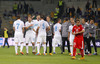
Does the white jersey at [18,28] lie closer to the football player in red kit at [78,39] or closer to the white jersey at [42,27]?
the white jersey at [42,27]

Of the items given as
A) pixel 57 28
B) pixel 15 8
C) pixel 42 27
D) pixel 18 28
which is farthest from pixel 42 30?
pixel 15 8

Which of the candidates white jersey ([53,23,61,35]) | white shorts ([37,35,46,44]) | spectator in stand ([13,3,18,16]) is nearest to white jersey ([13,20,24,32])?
white shorts ([37,35,46,44])

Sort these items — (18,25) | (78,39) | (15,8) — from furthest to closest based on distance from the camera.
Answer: (15,8), (18,25), (78,39)

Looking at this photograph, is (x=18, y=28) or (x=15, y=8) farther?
(x=15, y=8)

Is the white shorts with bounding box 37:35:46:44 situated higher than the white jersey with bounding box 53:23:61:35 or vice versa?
the white jersey with bounding box 53:23:61:35

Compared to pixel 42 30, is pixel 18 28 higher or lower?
higher

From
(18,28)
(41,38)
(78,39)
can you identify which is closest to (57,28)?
(41,38)

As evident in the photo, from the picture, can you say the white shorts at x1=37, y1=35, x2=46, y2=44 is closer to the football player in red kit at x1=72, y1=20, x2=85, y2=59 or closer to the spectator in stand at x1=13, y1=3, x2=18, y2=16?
the football player in red kit at x1=72, y1=20, x2=85, y2=59

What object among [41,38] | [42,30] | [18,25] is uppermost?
[18,25]

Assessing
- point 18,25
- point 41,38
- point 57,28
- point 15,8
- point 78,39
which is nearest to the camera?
point 78,39

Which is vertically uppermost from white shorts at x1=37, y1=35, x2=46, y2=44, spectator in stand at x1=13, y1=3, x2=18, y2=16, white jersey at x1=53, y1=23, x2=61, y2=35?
spectator in stand at x1=13, y1=3, x2=18, y2=16

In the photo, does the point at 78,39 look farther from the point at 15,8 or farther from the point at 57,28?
the point at 15,8

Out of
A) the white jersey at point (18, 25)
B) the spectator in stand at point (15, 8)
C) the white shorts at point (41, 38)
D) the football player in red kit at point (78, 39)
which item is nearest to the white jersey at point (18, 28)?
the white jersey at point (18, 25)

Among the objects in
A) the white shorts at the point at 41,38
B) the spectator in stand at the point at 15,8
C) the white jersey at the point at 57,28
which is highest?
the spectator in stand at the point at 15,8
